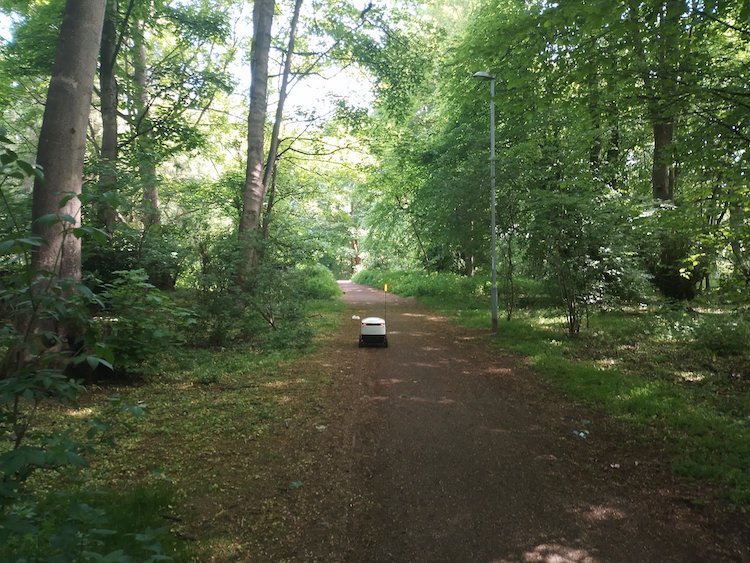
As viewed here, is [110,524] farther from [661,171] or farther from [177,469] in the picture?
[661,171]

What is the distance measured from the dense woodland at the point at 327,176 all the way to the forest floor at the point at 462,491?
1818mm

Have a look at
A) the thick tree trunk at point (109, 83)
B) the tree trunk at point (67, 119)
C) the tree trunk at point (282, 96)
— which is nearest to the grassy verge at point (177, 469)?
the tree trunk at point (67, 119)

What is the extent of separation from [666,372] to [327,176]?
1515 cm

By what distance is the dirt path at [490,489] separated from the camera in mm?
3332

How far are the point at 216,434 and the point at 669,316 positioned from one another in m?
10.3

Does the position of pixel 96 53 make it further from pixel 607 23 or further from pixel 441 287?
pixel 441 287

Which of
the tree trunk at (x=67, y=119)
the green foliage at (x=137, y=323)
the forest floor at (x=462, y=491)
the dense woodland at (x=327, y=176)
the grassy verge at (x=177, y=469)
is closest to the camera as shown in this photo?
the grassy verge at (x=177, y=469)

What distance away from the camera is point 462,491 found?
4.09 m

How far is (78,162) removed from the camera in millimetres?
5680

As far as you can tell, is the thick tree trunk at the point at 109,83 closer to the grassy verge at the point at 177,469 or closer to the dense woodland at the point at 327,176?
the dense woodland at the point at 327,176

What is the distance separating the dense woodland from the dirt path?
2.31 metres

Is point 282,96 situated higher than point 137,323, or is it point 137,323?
point 282,96

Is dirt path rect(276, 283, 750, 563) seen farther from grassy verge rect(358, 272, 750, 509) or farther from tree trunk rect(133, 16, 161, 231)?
tree trunk rect(133, 16, 161, 231)

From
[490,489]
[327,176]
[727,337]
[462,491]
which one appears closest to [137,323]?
[462,491]
